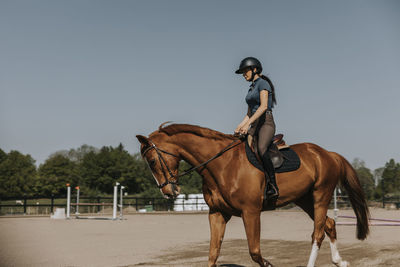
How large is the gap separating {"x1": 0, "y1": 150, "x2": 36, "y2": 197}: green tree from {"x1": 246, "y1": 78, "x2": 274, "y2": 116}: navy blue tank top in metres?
71.7

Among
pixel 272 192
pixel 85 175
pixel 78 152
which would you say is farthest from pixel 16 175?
pixel 272 192

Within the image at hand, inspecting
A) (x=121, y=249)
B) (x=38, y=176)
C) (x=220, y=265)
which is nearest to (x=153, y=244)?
(x=121, y=249)

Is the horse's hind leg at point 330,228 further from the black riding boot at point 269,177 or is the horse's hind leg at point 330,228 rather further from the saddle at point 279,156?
the black riding boot at point 269,177

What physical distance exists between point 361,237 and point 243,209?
8.72ft

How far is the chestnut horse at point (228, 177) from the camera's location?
4.99m

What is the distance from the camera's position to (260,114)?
202 inches

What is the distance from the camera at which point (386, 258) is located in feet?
23.1

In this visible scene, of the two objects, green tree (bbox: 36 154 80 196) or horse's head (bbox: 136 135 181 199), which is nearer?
horse's head (bbox: 136 135 181 199)

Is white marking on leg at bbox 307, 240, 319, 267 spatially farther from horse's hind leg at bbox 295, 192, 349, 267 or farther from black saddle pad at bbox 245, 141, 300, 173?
black saddle pad at bbox 245, 141, 300, 173

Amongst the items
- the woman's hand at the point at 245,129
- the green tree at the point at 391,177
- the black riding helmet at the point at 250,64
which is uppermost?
the green tree at the point at 391,177

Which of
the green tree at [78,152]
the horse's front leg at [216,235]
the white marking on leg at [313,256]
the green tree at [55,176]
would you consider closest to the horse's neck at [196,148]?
the horse's front leg at [216,235]

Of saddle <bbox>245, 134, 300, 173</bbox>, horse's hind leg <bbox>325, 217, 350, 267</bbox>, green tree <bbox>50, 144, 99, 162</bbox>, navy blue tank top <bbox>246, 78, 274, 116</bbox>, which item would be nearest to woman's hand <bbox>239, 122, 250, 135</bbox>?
saddle <bbox>245, 134, 300, 173</bbox>

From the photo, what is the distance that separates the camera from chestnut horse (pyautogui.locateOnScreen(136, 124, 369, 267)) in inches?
197

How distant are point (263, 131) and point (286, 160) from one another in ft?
1.83
